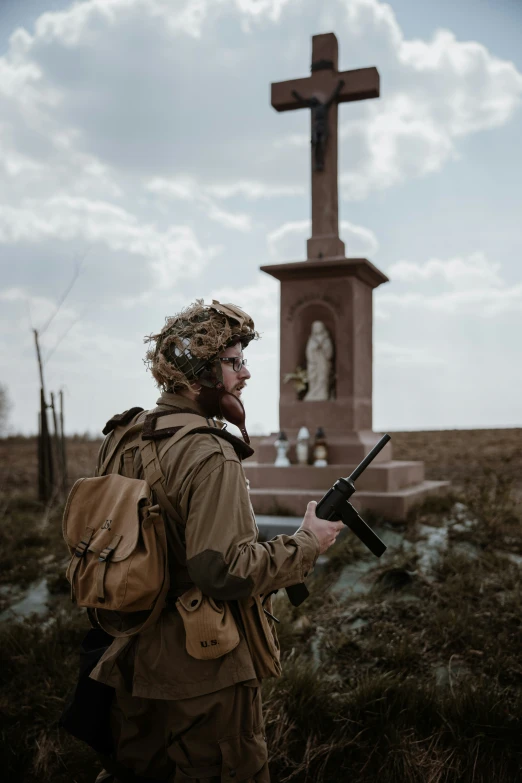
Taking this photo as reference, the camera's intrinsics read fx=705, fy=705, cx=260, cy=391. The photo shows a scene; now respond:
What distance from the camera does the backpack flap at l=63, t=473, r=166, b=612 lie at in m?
2.06

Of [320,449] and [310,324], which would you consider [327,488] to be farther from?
[310,324]

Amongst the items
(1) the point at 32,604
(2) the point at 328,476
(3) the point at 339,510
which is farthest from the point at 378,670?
(2) the point at 328,476

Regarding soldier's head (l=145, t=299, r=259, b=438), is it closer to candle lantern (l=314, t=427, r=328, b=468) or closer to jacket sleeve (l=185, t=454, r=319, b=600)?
jacket sleeve (l=185, t=454, r=319, b=600)

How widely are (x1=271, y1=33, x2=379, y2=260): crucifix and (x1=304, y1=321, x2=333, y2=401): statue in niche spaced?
3.25 feet

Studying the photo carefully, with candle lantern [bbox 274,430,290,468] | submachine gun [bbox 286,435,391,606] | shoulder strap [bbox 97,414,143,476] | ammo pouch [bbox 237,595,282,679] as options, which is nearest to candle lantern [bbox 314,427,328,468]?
candle lantern [bbox 274,430,290,468]

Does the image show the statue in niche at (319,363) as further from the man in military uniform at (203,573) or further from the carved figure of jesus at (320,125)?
the man in military uniform at (203,573)

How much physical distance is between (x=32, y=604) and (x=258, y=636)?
4153 mm

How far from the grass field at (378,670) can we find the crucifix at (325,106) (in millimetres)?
3893

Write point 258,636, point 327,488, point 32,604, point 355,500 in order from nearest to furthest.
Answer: point 258,636 → point 32,604 → point 355,500 → point 327,488

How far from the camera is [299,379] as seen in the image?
8.75m

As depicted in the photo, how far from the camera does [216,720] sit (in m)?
2.11

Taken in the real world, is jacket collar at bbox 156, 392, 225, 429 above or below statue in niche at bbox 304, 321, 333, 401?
below

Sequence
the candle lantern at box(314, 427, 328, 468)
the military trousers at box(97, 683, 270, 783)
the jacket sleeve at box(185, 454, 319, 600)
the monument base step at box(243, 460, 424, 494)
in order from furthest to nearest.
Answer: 1. the candle lantern at box(314, 427, 328, 468)
2. the monument base step at box(243, 460, 424, 494)
3. the military trousers at box(97, 683, 270, 783)
4. the jacket sleeve at box(185, 454, 319, 600)

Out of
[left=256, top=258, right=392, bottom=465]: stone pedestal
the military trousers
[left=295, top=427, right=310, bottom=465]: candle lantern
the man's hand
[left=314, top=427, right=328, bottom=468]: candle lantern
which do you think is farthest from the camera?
[left=256, top=258, right=392, bottom=465]: stone pedestal
